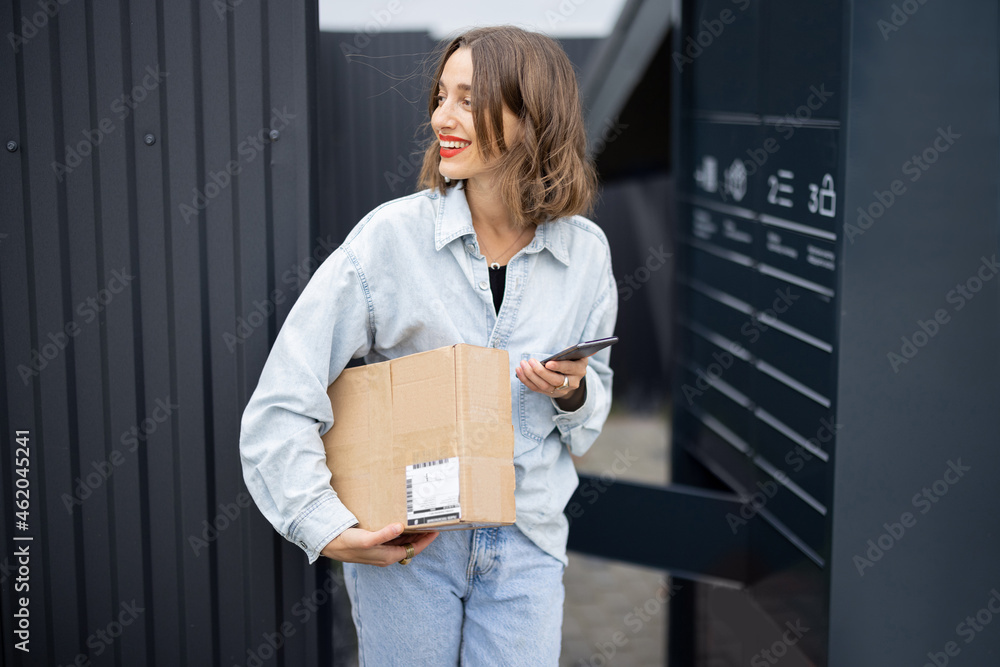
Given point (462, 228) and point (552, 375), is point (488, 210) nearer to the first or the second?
point (462, 228)

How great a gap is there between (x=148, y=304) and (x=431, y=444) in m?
0.69

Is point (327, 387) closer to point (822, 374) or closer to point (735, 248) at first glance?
point (822, 374)

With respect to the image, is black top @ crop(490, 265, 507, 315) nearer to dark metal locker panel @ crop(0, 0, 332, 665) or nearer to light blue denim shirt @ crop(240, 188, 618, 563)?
light blue denim shirt @ crop(240, 188, 618, 563)

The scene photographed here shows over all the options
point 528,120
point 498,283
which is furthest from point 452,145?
point 498,283

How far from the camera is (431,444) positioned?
1.59 meters

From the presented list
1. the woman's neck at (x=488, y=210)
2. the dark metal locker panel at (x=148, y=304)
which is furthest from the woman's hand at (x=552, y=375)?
the dark metal locker panel at (x=148, y=304)

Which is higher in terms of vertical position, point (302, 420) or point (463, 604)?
point (302, 420)

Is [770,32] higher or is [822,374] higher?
[770,32]

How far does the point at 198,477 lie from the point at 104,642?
0.41 m

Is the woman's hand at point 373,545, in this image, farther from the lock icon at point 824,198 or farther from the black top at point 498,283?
the lock icon at point 824,198

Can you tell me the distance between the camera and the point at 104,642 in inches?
77.0

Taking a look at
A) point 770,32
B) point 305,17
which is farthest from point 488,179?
point 770,32

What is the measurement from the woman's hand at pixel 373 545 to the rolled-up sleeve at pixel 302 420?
20 mm

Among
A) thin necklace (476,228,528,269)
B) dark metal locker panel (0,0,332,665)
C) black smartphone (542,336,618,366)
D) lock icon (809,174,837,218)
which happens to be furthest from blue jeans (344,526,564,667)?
lock icon (809,174,837,218)
